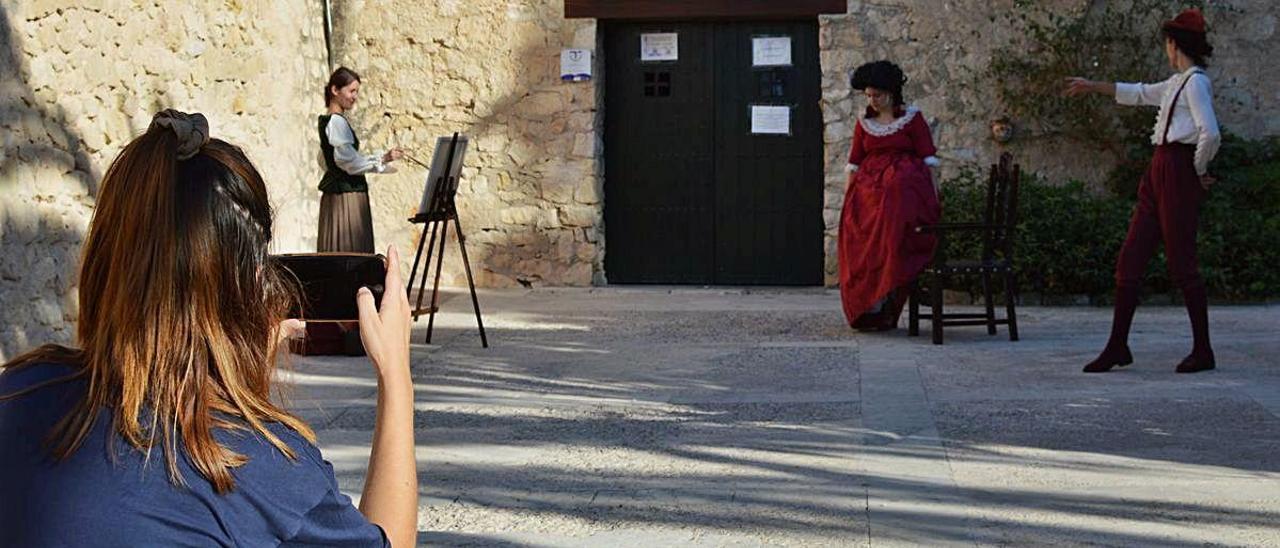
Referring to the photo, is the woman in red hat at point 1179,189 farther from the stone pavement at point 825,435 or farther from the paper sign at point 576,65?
the paper sign at point 576,65

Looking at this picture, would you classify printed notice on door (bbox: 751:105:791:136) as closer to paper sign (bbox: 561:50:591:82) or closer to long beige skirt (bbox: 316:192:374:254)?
paper sign (bbox: 561:50:591:82)

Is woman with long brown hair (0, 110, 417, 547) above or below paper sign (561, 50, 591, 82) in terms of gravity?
below

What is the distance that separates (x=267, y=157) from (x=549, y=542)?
7.14 metres

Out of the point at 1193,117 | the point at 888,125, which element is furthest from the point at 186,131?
the point at 888,125

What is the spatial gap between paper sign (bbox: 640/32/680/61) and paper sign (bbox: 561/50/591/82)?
1.48ft

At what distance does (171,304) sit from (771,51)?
35.8ft

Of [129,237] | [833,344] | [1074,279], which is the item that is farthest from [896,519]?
[1074,279]

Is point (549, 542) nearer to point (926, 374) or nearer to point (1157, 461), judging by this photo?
point (1157, 461)

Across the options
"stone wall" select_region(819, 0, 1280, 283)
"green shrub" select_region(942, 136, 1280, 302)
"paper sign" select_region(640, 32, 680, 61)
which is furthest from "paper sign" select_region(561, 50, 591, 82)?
"green shrub" select_region(942, 136, 1280, 302)

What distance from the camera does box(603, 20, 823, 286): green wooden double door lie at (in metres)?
12.6

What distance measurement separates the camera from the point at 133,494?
1795 millimetres

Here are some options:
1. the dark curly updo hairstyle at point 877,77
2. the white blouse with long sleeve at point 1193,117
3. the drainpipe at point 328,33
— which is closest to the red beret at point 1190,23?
the white blouse with long sleeve at point 1193,117

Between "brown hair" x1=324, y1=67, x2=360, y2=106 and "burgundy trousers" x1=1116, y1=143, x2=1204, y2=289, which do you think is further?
"brown hair" x1=324, y1=67, x2=360, y2=106

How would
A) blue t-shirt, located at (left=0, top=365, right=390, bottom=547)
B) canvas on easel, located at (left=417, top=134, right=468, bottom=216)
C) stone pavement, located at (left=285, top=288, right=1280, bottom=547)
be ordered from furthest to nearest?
canvas on easel, located at (left=417, top=134, right=468, bottom=216)
stone pavement, located at (left=285, top=288, right=1280, bottom=547)
blue t-shirt, located at (left=0, top=365, right=390, bottom=547)
